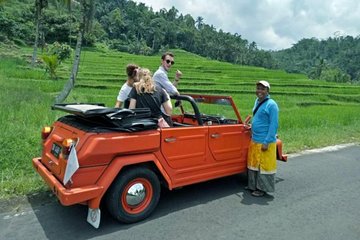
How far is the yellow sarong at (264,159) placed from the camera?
15.5 ft

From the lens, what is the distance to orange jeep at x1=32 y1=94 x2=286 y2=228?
338 centimetres

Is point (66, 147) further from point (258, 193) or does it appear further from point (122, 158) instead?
point (258, 193)

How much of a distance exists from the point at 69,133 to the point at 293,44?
160909 millimetres

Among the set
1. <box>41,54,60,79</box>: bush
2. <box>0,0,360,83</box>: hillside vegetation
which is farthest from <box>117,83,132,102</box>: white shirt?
<box>0,0,360,83</box>: hillside vegetation

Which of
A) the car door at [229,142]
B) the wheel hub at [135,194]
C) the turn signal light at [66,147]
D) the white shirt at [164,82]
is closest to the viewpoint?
the turn signal light at [66,147]

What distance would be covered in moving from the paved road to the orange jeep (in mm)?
257

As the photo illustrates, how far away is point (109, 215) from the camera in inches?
155

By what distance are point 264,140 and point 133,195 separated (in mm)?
2056

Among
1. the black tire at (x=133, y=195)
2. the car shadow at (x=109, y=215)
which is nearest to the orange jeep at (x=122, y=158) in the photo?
the black tire at (x=133, y=195)

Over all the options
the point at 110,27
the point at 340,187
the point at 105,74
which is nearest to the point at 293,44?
the point at 110,27

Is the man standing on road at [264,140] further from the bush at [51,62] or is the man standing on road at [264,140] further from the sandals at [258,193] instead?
the bush at [51,62]

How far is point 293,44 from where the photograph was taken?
15138 cm

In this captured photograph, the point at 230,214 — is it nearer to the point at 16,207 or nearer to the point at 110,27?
the point at 16,207

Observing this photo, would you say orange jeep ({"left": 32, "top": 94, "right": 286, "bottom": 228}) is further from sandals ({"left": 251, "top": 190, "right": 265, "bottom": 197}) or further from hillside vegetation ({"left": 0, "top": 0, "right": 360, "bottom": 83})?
hillside vegetation ({"left": 0, "top": 0, "right": 360, "bottom": 83})
